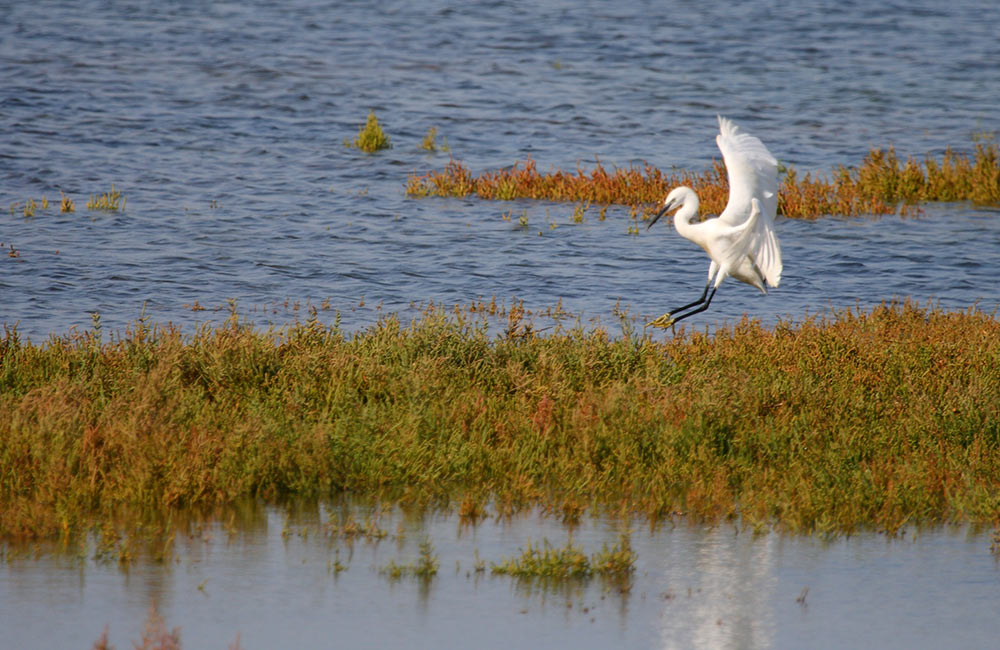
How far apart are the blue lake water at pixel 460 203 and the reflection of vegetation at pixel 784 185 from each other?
366 mm

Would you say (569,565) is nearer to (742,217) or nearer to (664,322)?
(742,217)

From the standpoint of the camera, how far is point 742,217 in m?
9.83

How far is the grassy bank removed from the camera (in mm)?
6617

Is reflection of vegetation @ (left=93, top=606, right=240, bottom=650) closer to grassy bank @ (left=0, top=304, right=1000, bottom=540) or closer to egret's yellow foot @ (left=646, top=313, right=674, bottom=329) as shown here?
grassy bank @ (left=0, top=304, right=1000, bottom=540)

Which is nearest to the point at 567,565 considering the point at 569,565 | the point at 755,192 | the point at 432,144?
the point at 569,565

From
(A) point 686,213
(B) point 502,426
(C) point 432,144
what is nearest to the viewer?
(B) point 502,426

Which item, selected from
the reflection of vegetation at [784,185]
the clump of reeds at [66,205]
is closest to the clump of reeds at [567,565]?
the reflection of vegetation at [784,185]

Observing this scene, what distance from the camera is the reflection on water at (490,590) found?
5.21 metres

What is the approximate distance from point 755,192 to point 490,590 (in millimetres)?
5156

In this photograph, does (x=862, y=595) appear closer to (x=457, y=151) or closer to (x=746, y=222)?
(x=746, y=222)

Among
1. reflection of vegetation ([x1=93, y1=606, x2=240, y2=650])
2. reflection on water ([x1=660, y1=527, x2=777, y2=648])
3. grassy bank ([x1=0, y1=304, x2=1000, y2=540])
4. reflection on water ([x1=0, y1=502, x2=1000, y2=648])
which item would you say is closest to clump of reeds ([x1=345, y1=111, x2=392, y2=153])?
grassy bank ([x1=0, y1=304, x2=1000, y2=540])

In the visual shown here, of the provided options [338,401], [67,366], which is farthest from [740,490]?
[67,366]

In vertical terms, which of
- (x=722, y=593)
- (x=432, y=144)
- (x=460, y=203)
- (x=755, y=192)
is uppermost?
(x=432, y=144)

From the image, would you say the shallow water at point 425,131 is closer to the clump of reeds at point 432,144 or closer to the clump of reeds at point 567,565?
the clump of reeds at point 432,144
